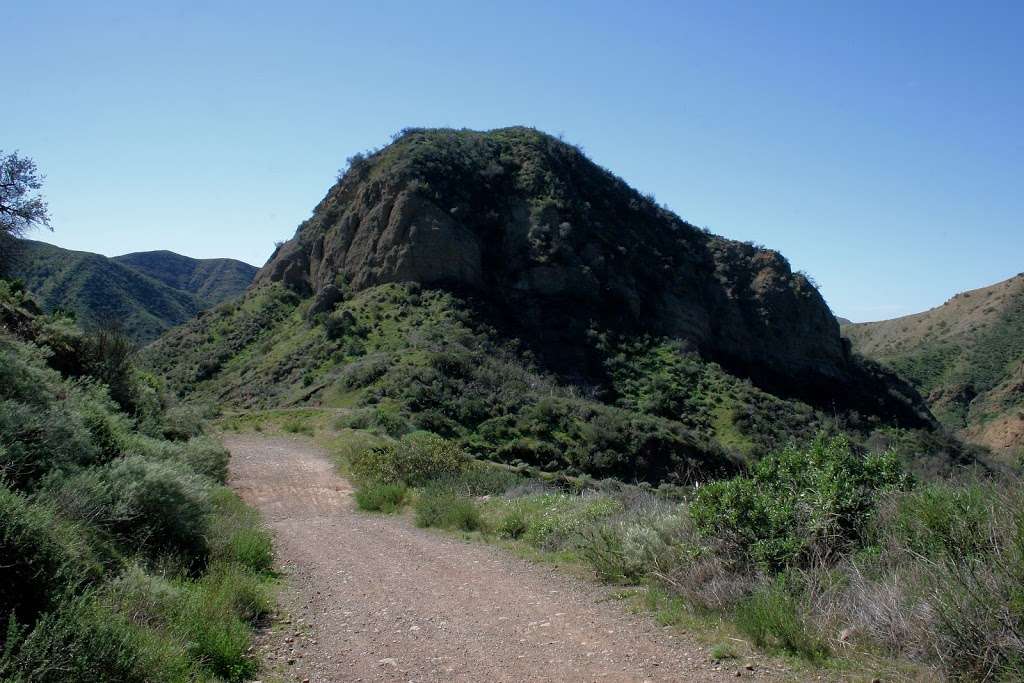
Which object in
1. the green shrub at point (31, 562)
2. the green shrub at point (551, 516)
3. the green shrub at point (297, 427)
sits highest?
the green shrub at point (31, 562)

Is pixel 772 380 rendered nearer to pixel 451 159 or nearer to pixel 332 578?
pixel 451 159

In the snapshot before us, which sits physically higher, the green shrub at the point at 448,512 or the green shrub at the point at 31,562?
the green shrub at the point at 31,562

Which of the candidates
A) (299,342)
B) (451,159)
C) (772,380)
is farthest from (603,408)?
(451,159)

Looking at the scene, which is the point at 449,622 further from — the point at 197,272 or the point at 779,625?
the point at 197,272

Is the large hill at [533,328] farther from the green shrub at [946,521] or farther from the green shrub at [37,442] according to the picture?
the green shrub at [946,521]

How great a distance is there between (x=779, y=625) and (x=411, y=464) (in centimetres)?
1103

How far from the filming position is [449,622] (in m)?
6.70

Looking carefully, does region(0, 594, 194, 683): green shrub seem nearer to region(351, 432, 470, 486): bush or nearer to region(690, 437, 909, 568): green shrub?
region(690, 437, 909, 568): green shrub

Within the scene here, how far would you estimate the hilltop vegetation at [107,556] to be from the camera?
4328 mm

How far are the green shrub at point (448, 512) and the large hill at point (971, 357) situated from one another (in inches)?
2010

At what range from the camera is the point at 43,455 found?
282 inches

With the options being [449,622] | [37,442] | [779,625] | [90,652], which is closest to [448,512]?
[449,622]

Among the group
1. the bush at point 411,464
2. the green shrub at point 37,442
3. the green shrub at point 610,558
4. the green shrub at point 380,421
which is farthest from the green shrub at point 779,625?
the green shrub at point 380,421

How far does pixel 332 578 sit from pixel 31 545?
404cm
